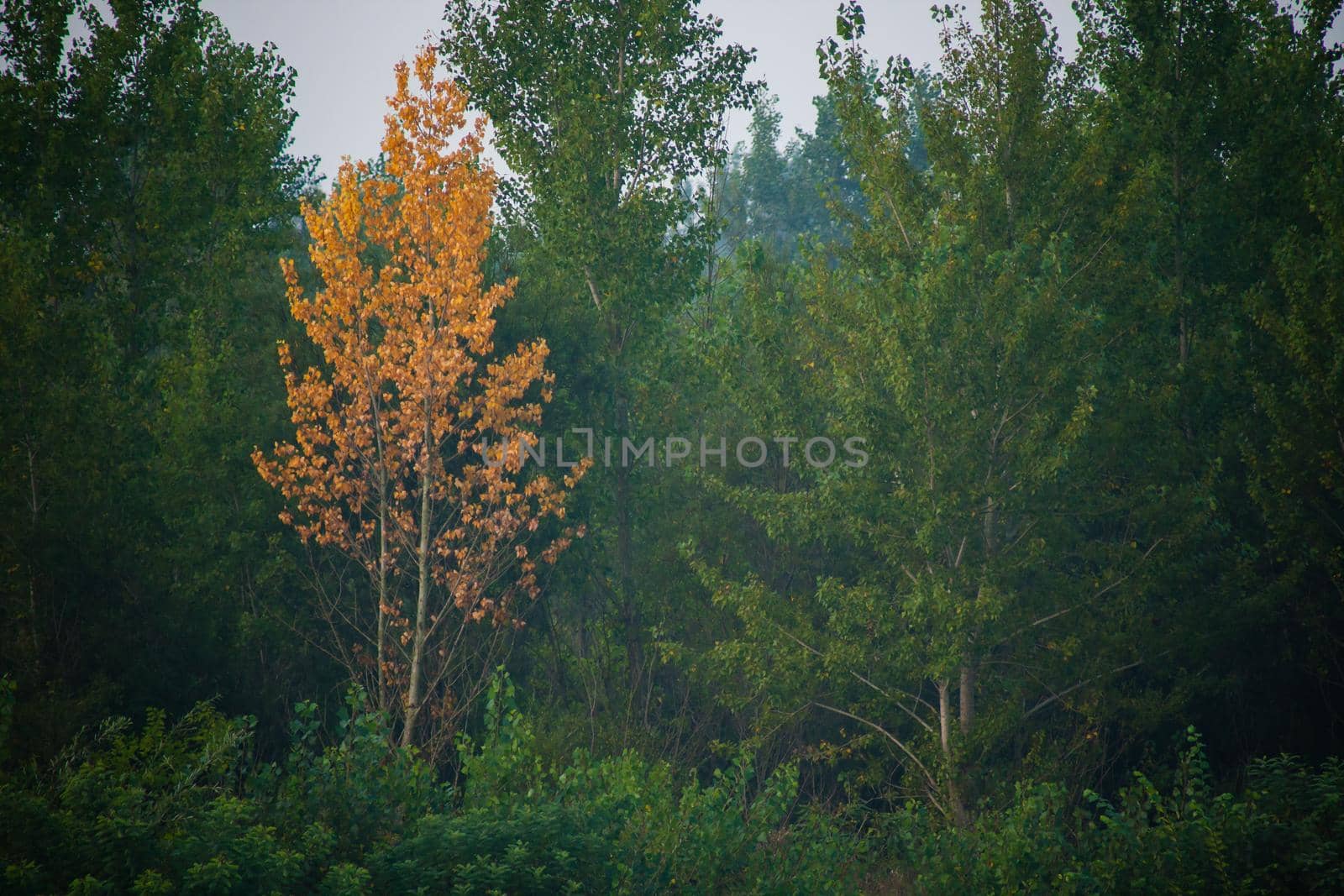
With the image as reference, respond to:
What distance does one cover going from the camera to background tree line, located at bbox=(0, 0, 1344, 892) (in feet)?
44.5

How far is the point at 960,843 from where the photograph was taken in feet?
35.2

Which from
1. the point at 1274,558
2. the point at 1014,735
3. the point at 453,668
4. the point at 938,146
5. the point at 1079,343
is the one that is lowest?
the point at 1014,735

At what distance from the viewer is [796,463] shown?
16578mm

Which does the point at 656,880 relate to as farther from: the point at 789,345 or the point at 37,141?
the point at 37,141

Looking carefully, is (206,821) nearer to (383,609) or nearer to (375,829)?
(375,829)

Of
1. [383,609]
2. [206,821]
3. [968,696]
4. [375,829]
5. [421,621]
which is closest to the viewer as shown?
[206,821]

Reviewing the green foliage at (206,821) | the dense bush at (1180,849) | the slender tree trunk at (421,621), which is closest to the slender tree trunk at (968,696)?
the dense bush at (1180,849)

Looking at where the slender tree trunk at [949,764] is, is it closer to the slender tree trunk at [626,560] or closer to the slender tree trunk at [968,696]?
the slender tree trunk at [968,696]

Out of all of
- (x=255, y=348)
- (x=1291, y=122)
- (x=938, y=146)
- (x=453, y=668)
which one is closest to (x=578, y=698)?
Result: (x=453, y=668)

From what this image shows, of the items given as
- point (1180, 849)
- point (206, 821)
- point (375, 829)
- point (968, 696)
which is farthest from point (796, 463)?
point (206, 821)

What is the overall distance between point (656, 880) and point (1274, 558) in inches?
467

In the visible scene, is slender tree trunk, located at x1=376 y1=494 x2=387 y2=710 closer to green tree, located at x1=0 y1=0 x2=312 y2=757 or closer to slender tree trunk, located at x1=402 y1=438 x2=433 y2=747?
slender tree trunk, located at x1=402 y1=438 x2=433 y2=747

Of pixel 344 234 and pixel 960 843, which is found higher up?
pixel 344 234

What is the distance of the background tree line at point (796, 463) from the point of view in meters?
13.6
